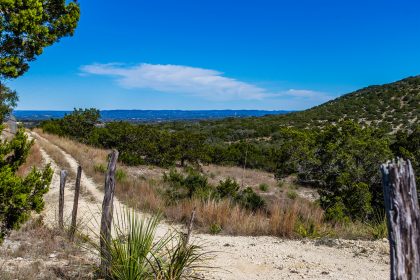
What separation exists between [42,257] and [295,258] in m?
4.35

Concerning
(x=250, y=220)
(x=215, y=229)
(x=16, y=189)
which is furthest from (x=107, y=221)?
(x=250, y=220)

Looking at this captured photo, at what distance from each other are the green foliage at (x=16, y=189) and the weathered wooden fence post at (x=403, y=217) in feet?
14.0

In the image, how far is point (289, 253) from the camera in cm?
721

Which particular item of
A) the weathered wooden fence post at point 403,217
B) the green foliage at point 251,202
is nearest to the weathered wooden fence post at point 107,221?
the weathered wooden fence post at point 403,217

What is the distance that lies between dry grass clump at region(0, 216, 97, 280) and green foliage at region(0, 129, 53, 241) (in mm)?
821

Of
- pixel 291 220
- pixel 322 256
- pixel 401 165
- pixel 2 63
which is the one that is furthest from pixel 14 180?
pixel 291 220

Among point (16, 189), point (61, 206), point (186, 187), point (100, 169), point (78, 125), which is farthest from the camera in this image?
point (78, 125)

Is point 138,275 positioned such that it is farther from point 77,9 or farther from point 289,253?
point 77,9

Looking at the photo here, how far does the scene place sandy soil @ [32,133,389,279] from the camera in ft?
20.3

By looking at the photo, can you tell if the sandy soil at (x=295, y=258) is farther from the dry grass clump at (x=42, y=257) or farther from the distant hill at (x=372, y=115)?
the distant hill at (x=372, y=115)

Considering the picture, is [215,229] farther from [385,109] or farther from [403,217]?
[385,109]

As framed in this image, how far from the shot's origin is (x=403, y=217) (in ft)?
9.01

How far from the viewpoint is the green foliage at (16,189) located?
4.92 metres

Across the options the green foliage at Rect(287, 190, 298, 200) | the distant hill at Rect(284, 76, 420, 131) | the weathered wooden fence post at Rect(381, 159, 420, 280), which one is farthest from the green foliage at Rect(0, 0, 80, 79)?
the distant hill at Rect(284, 76, 420, 131)
